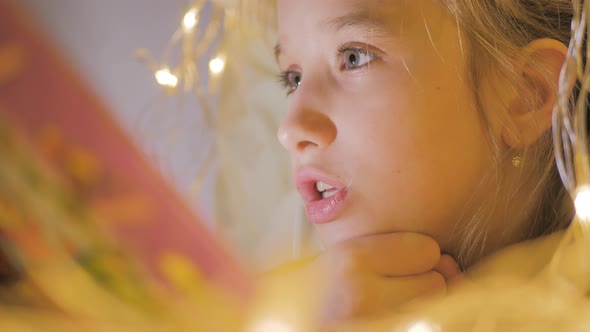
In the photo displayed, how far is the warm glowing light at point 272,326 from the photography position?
1.64ft

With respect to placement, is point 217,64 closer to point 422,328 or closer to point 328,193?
point 328,193

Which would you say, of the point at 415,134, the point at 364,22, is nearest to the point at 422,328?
the point at 415,134

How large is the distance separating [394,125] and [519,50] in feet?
0.58

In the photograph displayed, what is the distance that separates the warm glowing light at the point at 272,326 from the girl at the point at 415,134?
11 centimetres

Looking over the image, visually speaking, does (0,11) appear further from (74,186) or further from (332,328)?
(332,328)

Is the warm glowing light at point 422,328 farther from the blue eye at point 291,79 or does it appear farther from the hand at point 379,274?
the blue eye at point 291,79

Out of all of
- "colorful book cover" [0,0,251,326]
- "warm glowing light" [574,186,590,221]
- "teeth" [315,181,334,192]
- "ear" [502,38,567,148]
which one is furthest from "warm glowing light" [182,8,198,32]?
"warm glowing light" [574,186,590,221]

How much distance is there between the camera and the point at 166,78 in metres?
0.98

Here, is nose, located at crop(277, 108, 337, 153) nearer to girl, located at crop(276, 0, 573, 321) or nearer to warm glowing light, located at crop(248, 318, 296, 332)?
girl, located at crop(276, 0, 573, 321)

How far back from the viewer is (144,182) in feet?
2.06

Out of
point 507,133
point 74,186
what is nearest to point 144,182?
point 74,186

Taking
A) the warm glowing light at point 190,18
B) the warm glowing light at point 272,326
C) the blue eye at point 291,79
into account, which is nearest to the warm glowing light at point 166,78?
the warm glowing light at point 190,18

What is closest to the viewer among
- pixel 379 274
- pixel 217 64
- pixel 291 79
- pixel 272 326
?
pixel 272 326

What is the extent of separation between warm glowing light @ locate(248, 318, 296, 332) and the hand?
10 cm
